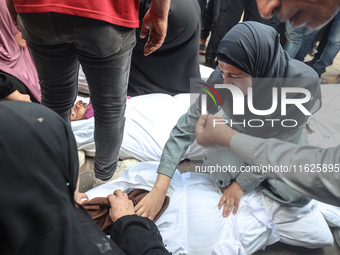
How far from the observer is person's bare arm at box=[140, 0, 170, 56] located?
90cm

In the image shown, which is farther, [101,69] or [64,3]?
[101,69]

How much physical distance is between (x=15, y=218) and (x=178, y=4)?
1441 millimetres

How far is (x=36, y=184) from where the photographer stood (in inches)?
19.9

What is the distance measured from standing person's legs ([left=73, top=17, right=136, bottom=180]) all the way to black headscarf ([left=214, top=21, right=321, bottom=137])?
1.14 feet

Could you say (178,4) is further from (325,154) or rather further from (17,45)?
(325,154)

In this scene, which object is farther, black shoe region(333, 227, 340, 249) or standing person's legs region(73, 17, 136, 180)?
black shoe region(333, 227, 340, 249)

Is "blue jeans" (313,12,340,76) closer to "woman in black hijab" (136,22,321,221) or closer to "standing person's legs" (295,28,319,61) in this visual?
"standing person's legs" (295,28,319,61)

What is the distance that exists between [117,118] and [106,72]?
0.22 metres

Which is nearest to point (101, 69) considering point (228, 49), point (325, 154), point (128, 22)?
point (128, 22)

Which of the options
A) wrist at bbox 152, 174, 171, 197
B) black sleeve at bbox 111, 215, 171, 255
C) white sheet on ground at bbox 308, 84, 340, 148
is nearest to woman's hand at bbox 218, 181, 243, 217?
wrist at bbox 152, 174, 171, 197

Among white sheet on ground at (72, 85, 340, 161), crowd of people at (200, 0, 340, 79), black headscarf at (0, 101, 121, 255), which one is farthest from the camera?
white sheet on ground at (72, 85, 340, 161)

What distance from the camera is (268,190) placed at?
4.00 ft

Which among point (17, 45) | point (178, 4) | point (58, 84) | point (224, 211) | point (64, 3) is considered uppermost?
point (64, 3)

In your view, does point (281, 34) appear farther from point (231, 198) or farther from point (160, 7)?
point (231, 198)
